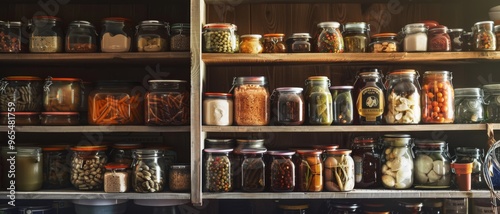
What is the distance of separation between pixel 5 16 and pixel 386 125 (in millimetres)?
1811

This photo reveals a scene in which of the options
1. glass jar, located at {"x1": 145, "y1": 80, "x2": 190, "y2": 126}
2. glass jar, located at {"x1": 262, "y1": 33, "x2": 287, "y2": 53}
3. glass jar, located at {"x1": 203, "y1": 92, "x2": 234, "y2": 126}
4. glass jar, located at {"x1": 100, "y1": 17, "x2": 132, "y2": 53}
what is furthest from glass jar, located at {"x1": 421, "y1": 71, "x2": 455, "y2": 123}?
glass jar, located at {"x1": 100, "y1": 17, "x2": 132, "y2": 53}

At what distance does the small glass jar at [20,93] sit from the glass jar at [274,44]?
988 millimetres

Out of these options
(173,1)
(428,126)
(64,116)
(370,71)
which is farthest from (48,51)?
(428,126)

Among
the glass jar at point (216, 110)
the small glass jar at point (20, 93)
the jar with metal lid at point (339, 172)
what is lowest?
the jar with metal lid at point (339, 172)

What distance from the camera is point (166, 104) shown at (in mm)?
1814

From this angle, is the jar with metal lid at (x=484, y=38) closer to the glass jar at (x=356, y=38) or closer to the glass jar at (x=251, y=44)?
the glass jar at (x=356, y=38)

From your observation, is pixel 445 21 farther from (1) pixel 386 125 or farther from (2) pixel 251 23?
(2) pixel 251 23

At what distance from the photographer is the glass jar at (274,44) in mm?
1849

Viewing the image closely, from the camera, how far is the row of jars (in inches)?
73.0

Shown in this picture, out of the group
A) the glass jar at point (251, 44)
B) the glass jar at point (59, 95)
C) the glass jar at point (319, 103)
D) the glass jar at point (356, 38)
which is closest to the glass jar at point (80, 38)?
the glass jar at point (59, 95)

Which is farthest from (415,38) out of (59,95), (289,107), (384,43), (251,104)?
(59,95)

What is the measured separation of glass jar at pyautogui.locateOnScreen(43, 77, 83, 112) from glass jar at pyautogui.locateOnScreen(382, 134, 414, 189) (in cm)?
132

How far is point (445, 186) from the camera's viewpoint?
1801 millimetres

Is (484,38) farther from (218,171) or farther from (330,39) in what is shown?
(218,171)
